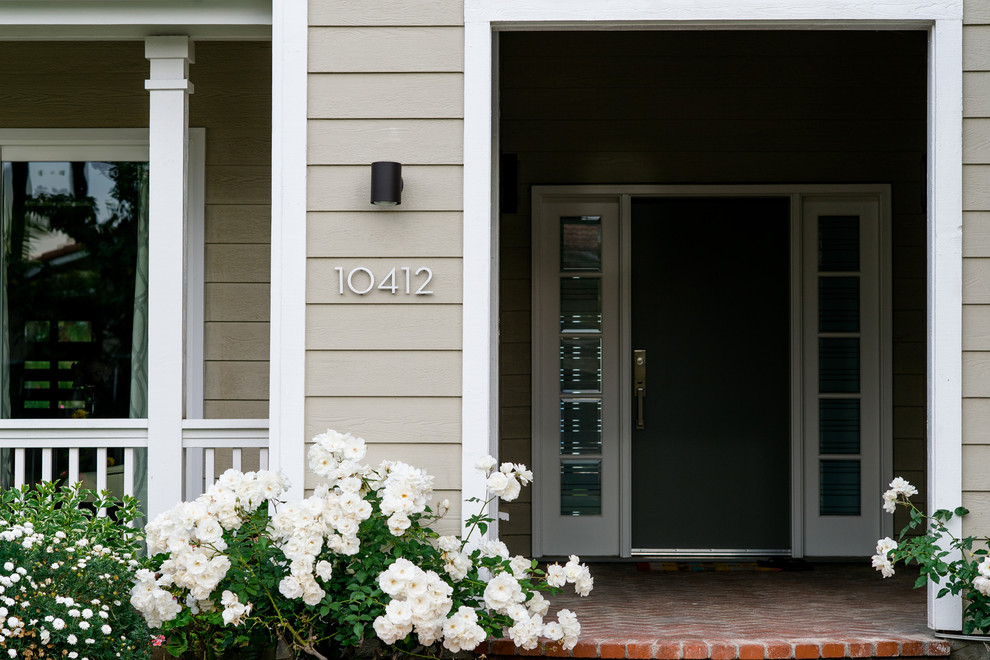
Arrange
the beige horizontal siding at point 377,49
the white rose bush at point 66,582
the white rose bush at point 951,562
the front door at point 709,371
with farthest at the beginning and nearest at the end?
1. the front door at point 709,371
2. the beige horizontal siding at point 377,49
3. the white rose bush at point 951,562
4. the white rose bush at point 66,582

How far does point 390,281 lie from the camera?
11.2ft

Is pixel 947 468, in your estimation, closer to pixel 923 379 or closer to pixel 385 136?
pixel 923 379

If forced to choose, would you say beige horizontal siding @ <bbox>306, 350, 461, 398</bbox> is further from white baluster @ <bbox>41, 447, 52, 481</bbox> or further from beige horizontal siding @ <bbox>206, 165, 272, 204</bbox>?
beige horizontal siding @ <bbox>206, 165, 272, 204</bbox>

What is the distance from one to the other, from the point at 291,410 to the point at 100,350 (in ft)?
5.42

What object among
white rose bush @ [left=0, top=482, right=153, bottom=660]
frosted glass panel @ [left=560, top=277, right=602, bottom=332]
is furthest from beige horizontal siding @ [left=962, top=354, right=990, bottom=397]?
white rose bush @ [left=0, top=482, right=153, bottom=660]

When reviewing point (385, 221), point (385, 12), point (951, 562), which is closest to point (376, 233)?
point (385, 221)

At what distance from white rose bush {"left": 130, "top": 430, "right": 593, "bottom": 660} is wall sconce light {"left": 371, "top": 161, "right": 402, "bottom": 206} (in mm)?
824

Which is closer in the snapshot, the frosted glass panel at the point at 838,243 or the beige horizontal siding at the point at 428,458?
the beige horizontal siding at the point at 428,458

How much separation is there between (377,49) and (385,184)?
0.50 meters

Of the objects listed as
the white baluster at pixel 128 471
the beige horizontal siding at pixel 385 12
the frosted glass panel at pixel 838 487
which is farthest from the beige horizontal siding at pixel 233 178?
the frosted glass panel at pixel 838 487

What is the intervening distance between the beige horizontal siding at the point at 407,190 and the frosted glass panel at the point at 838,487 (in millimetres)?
2708

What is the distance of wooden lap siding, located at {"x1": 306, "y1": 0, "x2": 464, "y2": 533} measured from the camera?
11.2 ft

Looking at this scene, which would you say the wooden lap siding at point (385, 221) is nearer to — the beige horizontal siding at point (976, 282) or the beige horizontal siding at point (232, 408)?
the beige horizontal siding at point (232, 408)

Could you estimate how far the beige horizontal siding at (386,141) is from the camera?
342 centimetres
